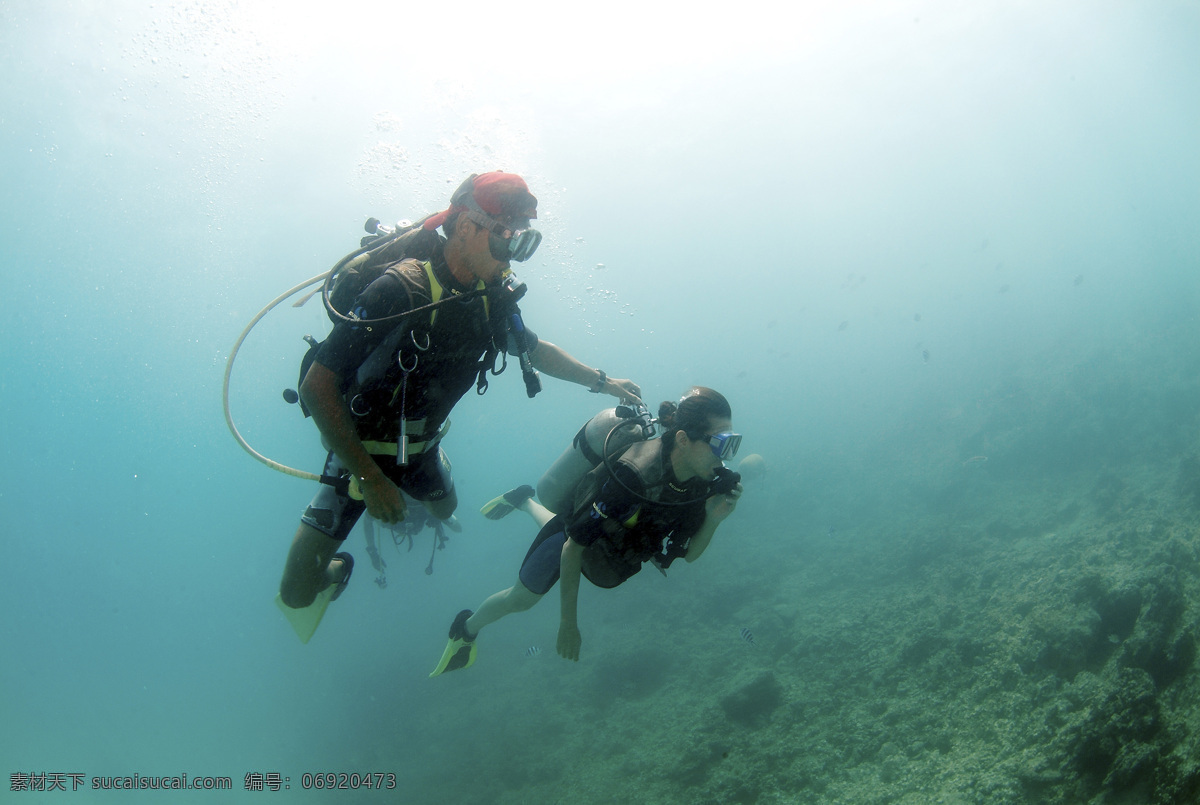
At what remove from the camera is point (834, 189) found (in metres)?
60.9

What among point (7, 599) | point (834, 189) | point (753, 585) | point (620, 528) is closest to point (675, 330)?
point (834, 189)

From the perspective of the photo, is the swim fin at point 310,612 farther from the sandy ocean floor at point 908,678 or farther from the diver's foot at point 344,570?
the sandy ocean floor at point 908,678

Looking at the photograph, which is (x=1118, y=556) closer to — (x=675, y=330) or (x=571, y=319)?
(x=571, y=319)

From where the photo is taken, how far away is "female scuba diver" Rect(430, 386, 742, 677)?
138 inches

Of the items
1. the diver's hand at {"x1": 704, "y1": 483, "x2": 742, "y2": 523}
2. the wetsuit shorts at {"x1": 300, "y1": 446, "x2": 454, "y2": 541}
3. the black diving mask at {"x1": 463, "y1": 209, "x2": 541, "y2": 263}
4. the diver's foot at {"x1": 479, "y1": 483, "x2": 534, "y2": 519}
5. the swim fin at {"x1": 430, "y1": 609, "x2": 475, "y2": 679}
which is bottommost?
the swim fin at {"x1": 430, "y1": 609, "x2": 475, "y2": 679}

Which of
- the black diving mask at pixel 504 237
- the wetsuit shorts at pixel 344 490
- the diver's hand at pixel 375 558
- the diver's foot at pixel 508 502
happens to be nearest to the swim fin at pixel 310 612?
the wetsuit shorts at pixel 344 490

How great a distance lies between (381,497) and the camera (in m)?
2.56

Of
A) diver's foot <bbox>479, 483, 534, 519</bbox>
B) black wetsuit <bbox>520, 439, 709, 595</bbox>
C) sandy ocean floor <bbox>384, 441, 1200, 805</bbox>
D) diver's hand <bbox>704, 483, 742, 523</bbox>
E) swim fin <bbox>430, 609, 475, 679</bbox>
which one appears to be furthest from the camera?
diver's foot <bbox>479, 483, 534, 519</bbox>

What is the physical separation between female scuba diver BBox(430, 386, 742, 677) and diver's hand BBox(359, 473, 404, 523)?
133 centimetres

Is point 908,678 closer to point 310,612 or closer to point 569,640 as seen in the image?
point 569,640

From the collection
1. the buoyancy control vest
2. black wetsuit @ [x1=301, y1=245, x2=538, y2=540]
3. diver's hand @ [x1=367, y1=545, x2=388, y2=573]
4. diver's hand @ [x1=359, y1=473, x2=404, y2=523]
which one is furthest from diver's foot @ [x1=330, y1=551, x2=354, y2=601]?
diver's hand @ [x1=367, y1=545, x2=388, y2=573]

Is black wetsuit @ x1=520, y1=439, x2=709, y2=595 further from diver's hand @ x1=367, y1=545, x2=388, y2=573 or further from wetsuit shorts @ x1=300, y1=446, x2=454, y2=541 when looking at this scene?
diver's hand @ x1=367, y1=545, x2=388, y2=573

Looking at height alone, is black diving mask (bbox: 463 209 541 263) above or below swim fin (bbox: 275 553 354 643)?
above

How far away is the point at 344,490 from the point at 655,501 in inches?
81.7
